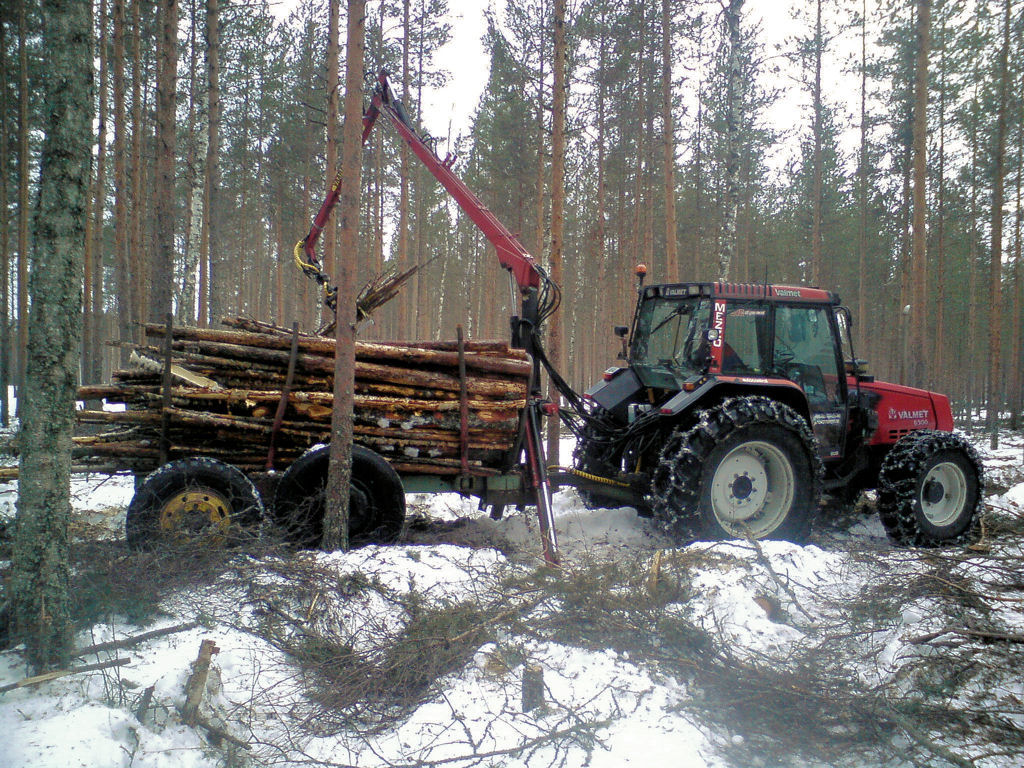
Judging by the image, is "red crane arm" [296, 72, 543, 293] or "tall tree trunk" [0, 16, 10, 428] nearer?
"red crane arm" [296, 72, 543, 293]

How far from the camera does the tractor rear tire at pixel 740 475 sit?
514 centimetres

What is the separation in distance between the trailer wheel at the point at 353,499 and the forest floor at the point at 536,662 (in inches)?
13.7

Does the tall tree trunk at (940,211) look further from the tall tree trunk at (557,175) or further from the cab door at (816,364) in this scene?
the cab door at (816,364)

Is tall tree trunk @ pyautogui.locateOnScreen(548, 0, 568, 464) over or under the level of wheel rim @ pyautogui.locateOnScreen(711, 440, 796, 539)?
over

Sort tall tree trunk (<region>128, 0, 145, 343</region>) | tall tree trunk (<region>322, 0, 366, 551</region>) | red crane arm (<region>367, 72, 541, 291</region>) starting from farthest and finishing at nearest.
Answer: tall tree trunk (<region>128, 0, 145, 343</region>) < red crane arm (<region>367, 72, 541, 291</region>) < tall tree trunk (<region>322, 0, 366, 551</region>)

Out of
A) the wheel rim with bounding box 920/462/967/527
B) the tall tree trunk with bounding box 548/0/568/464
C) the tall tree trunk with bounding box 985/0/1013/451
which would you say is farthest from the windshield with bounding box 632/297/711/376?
the tall tree trunk with bounding box 985/0/1013/451

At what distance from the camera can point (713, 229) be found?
2369 cm

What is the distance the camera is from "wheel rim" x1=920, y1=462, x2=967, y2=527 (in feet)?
19.7

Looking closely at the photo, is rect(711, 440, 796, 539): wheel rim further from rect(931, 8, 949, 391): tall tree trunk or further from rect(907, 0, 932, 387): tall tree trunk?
rect(931, 8, 949, 391): tall tree trunk

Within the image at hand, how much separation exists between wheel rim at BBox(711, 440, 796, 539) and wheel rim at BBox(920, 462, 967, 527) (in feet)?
5.10

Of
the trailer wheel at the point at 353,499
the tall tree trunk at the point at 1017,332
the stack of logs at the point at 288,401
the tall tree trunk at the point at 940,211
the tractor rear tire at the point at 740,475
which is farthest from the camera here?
the tall tree trunk at the point at 940,211

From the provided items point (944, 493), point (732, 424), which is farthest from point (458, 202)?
point (944, 493)

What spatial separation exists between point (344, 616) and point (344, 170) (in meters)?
2.93

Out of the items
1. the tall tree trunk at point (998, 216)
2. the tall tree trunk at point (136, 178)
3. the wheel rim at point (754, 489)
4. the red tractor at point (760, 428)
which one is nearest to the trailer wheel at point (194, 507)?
the red tractor at point (760, 428)
